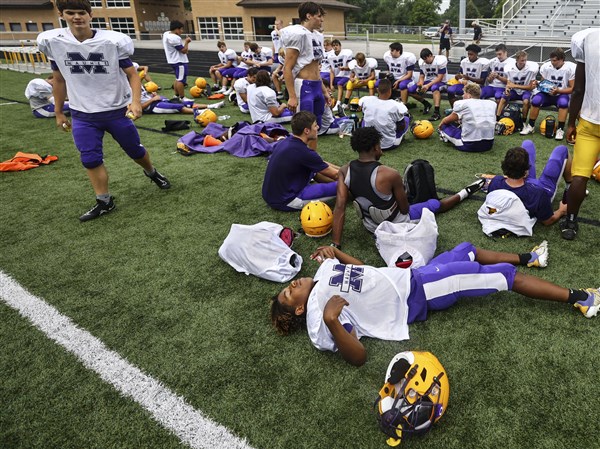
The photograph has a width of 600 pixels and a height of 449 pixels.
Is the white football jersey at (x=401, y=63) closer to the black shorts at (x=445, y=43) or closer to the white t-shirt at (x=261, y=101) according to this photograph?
the white t-shirt at (x=261, y=101)

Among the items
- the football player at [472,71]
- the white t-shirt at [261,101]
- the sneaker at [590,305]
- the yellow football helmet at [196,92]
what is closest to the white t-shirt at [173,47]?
the yellow football helmet at [196,92]

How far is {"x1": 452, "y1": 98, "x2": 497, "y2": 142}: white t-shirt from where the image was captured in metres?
6.38

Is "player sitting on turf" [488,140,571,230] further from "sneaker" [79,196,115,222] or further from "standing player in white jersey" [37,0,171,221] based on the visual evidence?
"sneaker" [79,196,115,222]

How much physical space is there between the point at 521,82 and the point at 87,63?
26.0ft

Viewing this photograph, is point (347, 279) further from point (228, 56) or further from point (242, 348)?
point (228, 56)

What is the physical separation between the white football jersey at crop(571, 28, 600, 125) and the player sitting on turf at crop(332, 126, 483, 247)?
1671 millimetres

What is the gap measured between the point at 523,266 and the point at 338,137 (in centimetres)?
496

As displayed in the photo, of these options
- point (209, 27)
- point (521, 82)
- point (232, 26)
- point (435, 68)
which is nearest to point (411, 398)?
Answer: point (521, 82)

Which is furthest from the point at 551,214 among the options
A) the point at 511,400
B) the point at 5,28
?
the point at 5,28

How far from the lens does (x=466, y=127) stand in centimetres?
653

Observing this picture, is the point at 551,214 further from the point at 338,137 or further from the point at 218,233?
the point at 338,137

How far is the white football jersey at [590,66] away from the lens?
3432mm

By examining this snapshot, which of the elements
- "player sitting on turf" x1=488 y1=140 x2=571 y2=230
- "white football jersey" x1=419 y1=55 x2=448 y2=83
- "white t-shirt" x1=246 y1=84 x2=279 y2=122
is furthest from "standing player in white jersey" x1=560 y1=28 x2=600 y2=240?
"white football jersey" x1=419 y1=55 x2=448 y2=83

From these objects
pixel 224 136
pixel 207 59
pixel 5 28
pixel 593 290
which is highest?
pixel 5 28
